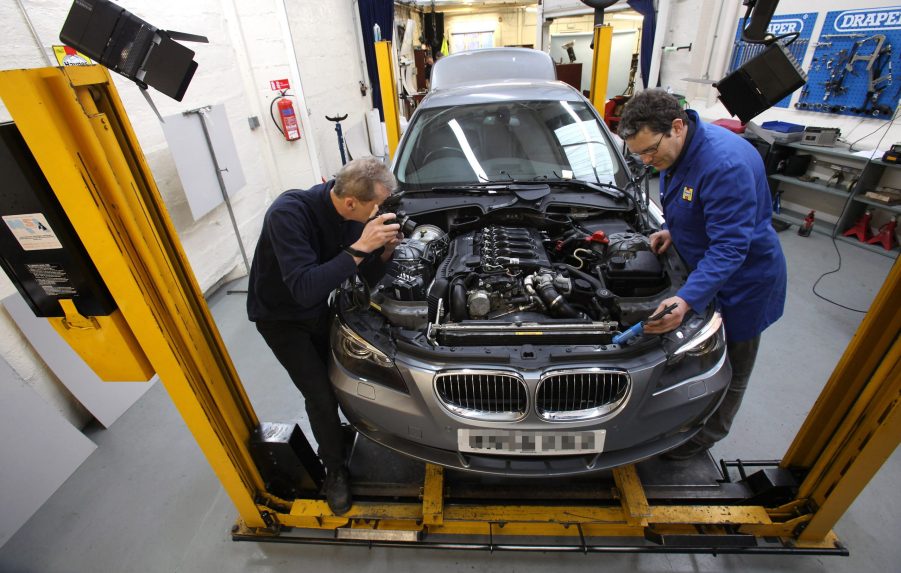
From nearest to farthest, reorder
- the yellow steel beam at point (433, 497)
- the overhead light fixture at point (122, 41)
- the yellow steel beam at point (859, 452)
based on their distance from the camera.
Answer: the overhead light fixture at point (122, 41), the yellow steel beam at point (859, 452), the yellow steel beam at point (433, 497)

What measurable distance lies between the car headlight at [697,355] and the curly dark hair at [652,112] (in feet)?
2.45

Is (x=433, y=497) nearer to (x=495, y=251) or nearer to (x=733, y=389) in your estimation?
(x=495, y=251)

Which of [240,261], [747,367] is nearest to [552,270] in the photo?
[747,367]

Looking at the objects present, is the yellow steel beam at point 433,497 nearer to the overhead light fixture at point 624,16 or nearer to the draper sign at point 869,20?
the draper sign at point 869,20

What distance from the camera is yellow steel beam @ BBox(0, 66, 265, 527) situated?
1.03 meters

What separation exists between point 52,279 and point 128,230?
0.81 ft

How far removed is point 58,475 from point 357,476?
1.54m

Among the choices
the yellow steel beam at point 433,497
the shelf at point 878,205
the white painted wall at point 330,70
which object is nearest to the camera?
the yellow steel beam at point 433,497

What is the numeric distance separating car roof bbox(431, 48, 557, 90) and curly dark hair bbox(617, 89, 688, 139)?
2783 mm

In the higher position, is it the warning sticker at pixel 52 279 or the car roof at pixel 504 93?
the car roof at pixel 504 93

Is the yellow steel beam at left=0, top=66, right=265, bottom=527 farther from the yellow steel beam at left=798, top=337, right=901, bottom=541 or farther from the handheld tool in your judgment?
the yellow steel beam at left=798, top=337, right=901, bottom=541

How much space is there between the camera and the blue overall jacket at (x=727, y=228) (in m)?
1.56

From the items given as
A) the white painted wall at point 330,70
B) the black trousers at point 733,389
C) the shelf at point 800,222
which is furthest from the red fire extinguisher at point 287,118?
the shelf at point 800,222

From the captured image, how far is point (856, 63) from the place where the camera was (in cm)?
407
